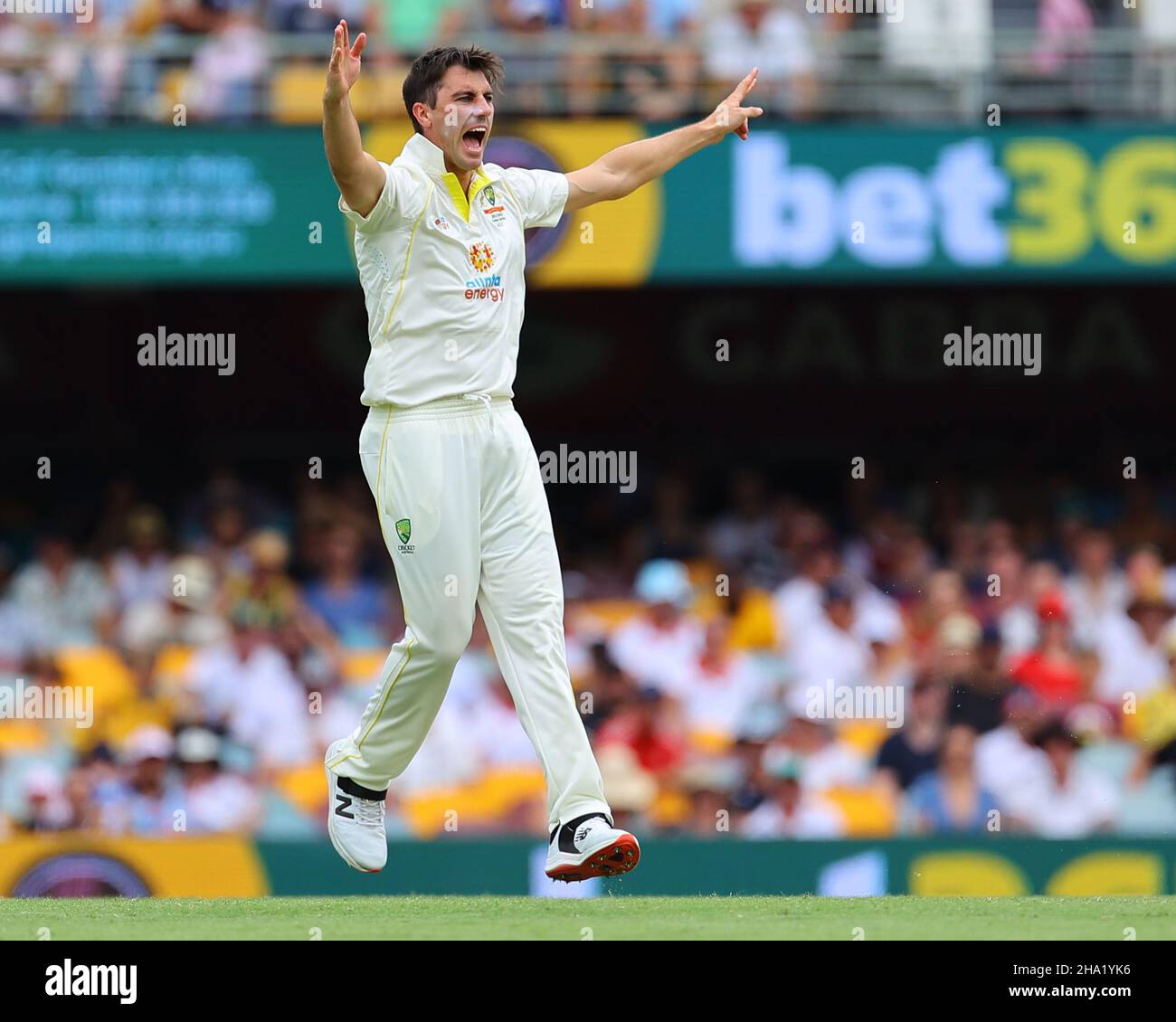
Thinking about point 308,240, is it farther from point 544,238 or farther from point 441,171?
point 441,171

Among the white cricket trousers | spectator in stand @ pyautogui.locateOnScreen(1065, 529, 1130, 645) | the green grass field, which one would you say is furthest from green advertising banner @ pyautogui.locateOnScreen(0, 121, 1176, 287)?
the white cricket trousers

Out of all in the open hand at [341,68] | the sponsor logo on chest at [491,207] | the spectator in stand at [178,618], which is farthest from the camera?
the spectator in stand at [178,618]

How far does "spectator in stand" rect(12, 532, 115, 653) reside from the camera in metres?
11.9

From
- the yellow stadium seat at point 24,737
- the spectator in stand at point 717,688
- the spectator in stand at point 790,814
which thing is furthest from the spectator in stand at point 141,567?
the spectator in stand at point 790,814

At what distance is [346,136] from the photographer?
18.0 ft

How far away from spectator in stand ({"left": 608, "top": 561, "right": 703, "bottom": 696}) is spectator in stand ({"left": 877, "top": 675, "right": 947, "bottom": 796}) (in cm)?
126

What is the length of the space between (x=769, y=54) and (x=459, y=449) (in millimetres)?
6899

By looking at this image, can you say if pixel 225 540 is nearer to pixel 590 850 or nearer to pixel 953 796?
pixel 953 796

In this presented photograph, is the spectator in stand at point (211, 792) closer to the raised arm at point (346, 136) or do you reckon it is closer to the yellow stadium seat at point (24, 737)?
the yellow stadium seat at point (24, 737)

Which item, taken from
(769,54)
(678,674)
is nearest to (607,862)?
(678,674)

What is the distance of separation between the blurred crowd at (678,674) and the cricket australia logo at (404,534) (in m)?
4.51

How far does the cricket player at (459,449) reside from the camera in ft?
19.1

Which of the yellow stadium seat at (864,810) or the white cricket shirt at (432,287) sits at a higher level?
the white cricket shirt at (432,287)

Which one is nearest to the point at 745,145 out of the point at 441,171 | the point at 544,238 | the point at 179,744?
the point at 544,238
